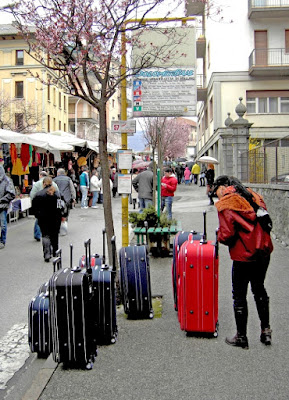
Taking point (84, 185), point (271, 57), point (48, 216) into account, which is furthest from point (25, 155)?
point (271, 57)

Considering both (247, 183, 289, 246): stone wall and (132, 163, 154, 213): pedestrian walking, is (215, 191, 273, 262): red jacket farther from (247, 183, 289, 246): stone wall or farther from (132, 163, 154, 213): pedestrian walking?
(132, 163, 154, 213): pedestrian walking

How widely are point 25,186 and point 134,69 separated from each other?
12.1 m

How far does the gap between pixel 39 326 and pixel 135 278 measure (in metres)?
1.30

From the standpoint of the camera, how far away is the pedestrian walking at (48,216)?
966 cm

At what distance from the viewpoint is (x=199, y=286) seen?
493 centimetres

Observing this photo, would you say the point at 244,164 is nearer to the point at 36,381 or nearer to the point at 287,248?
the point at 287,248

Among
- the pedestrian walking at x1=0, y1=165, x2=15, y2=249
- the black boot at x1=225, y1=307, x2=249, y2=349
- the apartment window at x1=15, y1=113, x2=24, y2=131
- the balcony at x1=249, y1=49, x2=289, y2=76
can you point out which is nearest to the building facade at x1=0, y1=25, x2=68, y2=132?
the apartment window at x1=15, y1=113, x2=24, y2=131

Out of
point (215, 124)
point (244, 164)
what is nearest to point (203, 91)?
point (215, 124)

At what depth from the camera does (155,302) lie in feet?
21.2

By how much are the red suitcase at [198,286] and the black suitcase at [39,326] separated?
1326 mm

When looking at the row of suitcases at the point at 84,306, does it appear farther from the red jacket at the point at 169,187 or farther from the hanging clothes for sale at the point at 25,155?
the hanging clothes for sale at the point at 25,155

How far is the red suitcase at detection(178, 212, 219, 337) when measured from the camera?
4.85 metres

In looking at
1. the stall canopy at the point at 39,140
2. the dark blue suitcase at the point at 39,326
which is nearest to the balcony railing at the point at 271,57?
the stall canopy at the point at 39,140

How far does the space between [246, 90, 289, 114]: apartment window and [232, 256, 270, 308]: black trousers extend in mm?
29577
